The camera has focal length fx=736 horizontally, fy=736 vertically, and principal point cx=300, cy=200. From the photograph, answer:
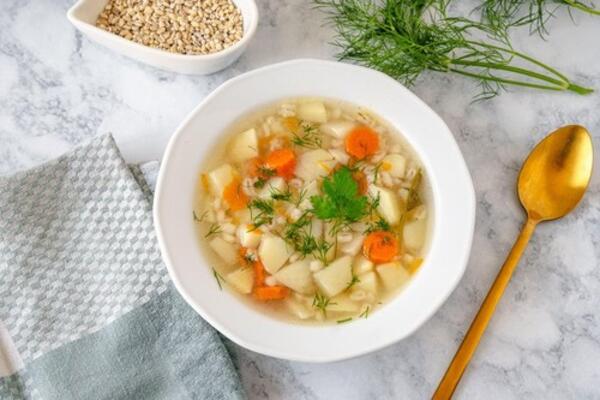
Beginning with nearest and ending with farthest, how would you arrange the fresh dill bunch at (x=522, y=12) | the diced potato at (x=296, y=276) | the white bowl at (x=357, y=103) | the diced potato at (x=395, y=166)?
the white bowl at (x=357, y=103) < the diced potato at (x=296, y=276) < the diced potato at (x=395, y=166) < the fresh dill bunch at (x=522, y=12)

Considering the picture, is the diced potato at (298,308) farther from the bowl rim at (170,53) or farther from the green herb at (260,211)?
the bowl rim at (170,53)

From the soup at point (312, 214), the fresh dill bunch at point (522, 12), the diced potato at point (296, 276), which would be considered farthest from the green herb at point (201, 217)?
the fresh dill bunch at point (522, 12)

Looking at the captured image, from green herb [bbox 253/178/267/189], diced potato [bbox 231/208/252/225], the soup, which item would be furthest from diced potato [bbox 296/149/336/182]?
diced potato [bbox 231/208/252/225]

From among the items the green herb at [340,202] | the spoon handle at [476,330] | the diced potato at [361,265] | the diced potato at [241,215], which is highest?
the green herb at [340,202]

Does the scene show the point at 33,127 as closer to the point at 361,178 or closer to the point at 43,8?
the point at 43,8

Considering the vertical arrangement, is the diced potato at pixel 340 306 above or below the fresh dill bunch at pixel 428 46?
below

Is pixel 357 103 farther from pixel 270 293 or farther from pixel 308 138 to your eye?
pixel 270 293
